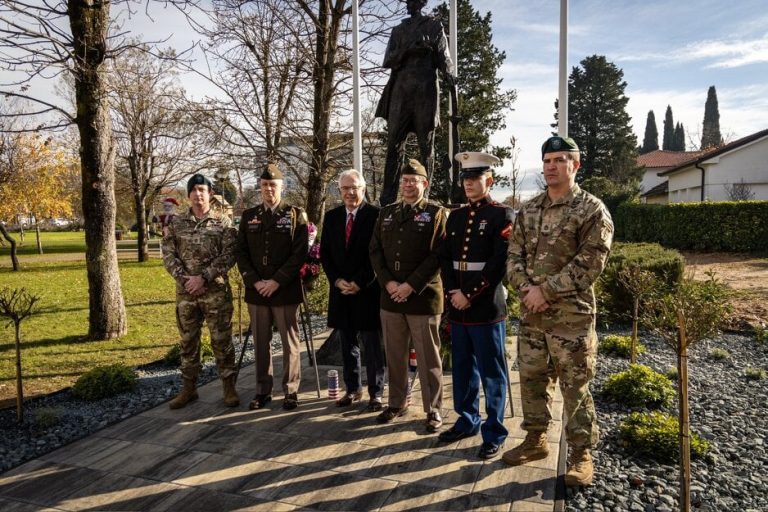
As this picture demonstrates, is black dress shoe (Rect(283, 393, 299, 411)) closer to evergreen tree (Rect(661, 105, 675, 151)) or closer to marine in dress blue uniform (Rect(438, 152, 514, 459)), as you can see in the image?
marine in dress blue uniform (Rect(438, 152, 514, 459))

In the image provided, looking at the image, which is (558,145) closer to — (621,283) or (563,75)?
(563,75)

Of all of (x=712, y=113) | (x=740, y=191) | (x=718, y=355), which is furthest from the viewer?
(x=712, y=113)

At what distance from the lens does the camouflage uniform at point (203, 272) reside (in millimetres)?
4562

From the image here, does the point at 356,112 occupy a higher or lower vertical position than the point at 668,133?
lower

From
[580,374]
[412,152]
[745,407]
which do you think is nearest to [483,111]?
[412,152]

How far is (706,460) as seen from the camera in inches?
143

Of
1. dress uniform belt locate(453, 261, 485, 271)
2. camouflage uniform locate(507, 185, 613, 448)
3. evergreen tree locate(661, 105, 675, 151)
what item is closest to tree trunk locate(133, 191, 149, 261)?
dress uniform belt locate(453, 261, 485, 271)

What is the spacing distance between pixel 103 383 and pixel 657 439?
16.5ft

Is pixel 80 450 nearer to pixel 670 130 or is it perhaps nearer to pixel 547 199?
pixel 547 199

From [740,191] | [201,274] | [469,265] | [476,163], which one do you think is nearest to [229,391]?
Result: [201,274]

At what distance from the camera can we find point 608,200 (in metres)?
28.6

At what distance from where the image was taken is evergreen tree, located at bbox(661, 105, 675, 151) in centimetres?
6394

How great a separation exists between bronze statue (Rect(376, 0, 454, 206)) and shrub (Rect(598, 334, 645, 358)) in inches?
134

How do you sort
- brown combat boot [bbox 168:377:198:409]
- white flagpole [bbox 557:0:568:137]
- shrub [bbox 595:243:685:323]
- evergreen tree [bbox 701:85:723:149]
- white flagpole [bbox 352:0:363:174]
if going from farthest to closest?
evergreen tree [bbox 701:85:723:149]
shrub [bbox 595:243:685:323]
white flagpole [bbox 352:0:363:174]
white flagpole [bbox 557:0:568:137]
brown combat boot [bbox 168:377:198:409]
